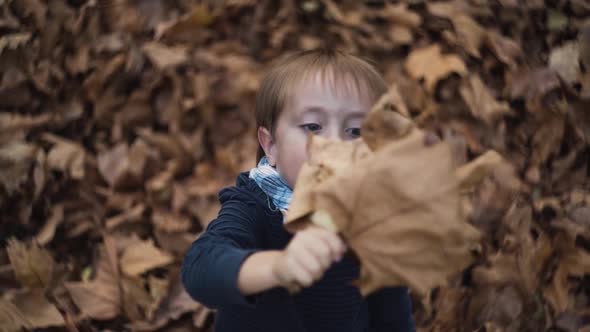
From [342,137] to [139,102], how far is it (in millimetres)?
1022

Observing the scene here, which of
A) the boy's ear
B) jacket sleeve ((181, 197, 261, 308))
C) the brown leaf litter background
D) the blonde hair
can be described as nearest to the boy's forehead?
the blonde hair

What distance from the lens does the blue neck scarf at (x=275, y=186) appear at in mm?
910

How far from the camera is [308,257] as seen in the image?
→ 566 mm

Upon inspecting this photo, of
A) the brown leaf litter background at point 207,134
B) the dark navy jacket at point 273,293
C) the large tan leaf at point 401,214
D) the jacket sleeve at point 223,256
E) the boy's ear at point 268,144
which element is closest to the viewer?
the large tan leaf at point 401,214

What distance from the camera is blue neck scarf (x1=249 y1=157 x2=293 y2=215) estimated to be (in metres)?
0.91

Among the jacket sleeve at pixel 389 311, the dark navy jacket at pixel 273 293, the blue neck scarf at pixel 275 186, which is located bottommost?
the jacket sleeve at pixel 389 311

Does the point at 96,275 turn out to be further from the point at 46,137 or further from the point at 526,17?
the point at 526,17

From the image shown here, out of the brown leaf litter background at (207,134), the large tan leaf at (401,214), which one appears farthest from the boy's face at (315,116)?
the brown leaf litter background at (207,134)

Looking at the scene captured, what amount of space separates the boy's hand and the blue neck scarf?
0.32 metres

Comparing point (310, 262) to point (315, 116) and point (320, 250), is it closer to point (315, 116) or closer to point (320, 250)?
→ point (320, 250)

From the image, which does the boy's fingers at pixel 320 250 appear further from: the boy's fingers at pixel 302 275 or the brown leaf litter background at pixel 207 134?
the brown leaf litter background at pixel 207 134

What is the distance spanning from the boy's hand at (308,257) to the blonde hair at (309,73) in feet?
1.29

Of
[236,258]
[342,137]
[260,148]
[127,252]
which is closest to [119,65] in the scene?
[127,252]

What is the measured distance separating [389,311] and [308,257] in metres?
0.54
